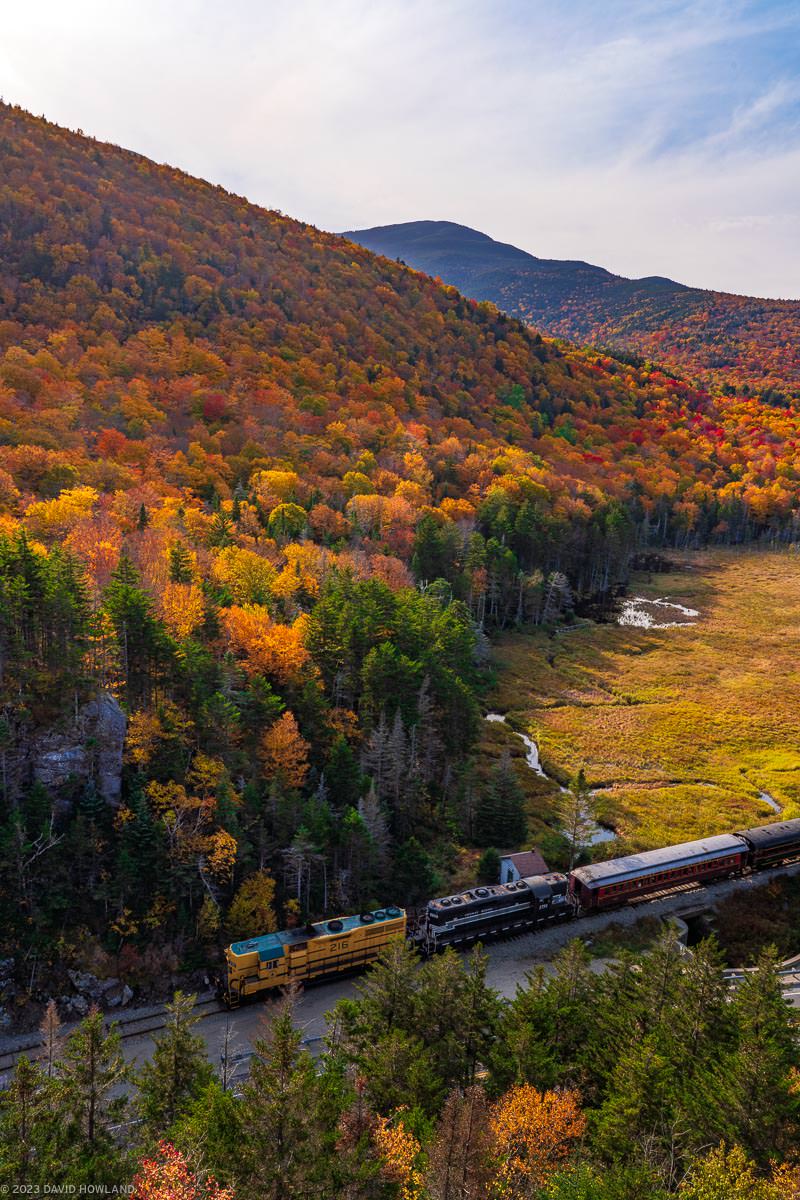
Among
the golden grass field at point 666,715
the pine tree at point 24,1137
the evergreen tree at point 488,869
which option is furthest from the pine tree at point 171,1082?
the golden grass field at point 666,715

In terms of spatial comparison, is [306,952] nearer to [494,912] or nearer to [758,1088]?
[494,912]

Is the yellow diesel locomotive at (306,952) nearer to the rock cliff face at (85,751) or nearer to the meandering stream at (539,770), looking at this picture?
the rock cliff face at (85,751)

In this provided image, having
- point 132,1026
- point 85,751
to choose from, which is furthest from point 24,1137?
point 85,751

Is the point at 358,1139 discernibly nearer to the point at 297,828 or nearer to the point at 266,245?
the point at 297,828

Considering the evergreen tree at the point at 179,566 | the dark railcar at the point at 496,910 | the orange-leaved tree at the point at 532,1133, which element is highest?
the evergreen tree at the point at 179,566

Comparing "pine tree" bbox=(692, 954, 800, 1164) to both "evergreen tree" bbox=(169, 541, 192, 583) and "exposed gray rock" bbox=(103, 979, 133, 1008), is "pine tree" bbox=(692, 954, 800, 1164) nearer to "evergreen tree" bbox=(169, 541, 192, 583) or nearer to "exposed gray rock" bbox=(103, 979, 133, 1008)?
"exposed gray rock" bbox=(103, 979, 133, 1008)

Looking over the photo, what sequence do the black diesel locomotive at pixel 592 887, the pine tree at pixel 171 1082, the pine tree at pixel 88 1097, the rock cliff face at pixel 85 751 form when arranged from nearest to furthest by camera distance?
the pine tree at pixel 88 1097, the pine tree at pixel 171 1082, the rock cliff face at pixel 85 751, the black diesel locomotive at pixel 592 887


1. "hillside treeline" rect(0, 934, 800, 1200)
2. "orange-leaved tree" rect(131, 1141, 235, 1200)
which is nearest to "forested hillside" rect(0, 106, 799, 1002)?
"hillside treeline" rect(0, 934, 800, 1200)

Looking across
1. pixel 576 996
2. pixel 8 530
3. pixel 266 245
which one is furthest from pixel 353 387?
pixel 576 996
